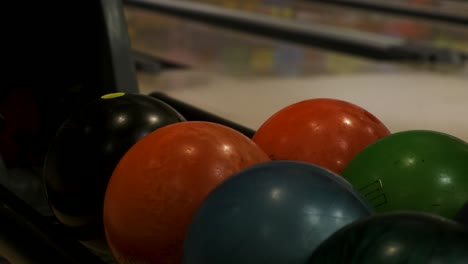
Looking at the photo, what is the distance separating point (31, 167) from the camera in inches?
70.9

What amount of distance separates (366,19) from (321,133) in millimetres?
3587

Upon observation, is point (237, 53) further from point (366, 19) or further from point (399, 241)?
point (399, 241)

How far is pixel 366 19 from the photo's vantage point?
4.59m

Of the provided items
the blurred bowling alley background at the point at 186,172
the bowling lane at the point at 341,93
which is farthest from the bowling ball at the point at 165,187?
the bowling lane at the point at 341,93

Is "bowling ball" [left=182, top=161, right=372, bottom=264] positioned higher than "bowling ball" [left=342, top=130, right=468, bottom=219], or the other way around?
"bowling ball" [left=182, top=161, right=372, bottom=264]

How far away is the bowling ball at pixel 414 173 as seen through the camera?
3.09 feet

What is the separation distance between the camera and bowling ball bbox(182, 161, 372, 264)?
80 centimetres

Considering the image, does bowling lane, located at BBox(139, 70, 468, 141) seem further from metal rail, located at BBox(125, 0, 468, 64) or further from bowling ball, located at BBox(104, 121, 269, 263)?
bowling ball, located at BBox(104, 121, 269, 263)

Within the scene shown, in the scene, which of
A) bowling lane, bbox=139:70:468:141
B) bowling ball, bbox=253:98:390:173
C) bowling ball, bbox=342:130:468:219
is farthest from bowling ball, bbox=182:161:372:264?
bowling lane, bbox=139:70:468:141

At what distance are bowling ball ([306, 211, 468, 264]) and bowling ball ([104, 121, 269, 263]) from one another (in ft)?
0.82

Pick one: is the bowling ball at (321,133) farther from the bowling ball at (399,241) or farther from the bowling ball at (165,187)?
the bowling ball at (399,241)

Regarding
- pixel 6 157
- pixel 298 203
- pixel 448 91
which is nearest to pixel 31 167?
pixel 6 157

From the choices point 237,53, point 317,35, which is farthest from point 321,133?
point 317,35

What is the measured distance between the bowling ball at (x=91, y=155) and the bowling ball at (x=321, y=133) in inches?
6.9
